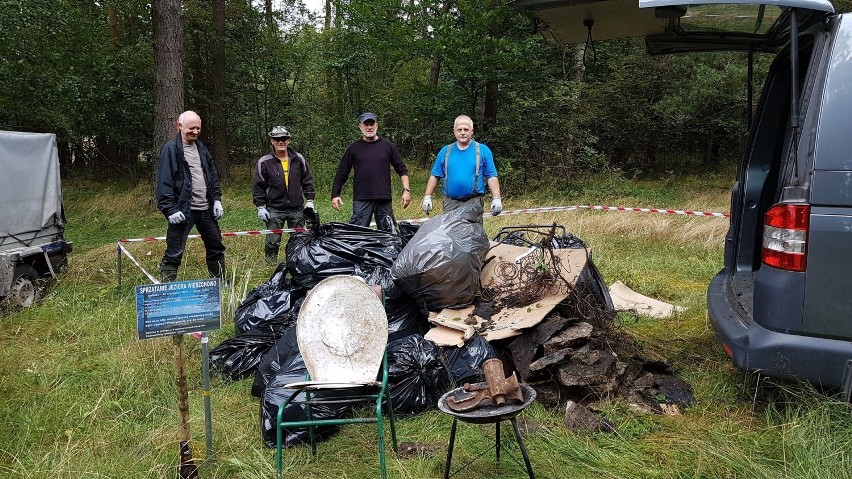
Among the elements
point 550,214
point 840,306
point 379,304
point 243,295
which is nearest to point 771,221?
point 840,306

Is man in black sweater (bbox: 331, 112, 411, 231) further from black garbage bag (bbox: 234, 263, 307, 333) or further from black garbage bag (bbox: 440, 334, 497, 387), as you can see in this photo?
black garbage bag (bbox: 440, 334, 497, 387)

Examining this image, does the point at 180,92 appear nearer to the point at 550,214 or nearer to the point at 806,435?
the point at 550,214

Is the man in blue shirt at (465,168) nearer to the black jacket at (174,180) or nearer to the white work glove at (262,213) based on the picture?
the white work glove at (262,213)

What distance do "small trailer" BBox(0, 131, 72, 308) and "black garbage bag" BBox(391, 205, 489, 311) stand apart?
11.6 feet

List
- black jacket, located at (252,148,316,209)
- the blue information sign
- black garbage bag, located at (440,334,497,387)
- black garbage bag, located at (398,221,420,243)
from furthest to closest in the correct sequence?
black jacket, located at (252,148,316,209), black garbage bag, located at (398,221,420,243), black garbage bag, located at (440,334,497,387), the blue information sign

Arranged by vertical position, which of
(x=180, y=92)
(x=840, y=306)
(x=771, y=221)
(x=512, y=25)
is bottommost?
(x=840, y=306)

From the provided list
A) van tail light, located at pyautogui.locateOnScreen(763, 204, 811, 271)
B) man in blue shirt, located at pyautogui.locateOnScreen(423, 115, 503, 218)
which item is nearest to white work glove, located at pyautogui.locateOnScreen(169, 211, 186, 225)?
man in blue shirt, located at pyautogui.locateOnScreen(423, 115, 503, 218)

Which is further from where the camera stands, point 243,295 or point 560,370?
point 243,295

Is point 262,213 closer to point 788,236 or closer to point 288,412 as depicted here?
point 288,412

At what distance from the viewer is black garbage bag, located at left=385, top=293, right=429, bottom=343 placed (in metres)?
3.74

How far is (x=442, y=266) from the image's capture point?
3.61 metres

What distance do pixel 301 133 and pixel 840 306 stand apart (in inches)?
683

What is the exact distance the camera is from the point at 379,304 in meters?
2.81

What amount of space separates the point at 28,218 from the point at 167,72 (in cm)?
404
